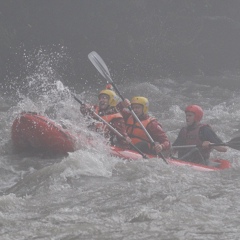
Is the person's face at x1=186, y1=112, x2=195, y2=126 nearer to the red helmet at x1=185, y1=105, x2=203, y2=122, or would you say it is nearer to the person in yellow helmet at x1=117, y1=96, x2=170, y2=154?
the red helmet at x1=185, y1=105, x2=203, y2=122

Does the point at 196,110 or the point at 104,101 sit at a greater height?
the point at 104,101

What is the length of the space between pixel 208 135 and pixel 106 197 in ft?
9.26

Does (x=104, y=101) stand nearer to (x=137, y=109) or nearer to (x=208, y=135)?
(x=137, y=109)

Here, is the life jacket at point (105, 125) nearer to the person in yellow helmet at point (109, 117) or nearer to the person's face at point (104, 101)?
the person in yellow helmet at point (109, 117)

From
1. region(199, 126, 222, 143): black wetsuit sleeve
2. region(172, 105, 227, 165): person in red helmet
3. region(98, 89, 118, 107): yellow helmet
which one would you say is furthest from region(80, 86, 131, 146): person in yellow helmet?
region(199, 126, 222, 143): black wetsuit sleeve

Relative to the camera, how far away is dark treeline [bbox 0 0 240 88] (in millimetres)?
15789

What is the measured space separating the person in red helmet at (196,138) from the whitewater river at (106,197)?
452mm

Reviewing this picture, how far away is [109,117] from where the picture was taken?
8398mm

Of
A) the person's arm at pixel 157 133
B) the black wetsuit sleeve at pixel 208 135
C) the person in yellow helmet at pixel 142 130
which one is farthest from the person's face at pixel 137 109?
the black wetsuit sleeve at pixel 208 135

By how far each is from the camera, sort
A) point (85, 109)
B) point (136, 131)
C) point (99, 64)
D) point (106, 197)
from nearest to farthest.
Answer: point (106, 197) < point (85, 109) < point (136, 131) < point (99, 64)

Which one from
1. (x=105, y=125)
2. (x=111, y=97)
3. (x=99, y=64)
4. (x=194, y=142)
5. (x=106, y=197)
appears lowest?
(x=106, y=197)

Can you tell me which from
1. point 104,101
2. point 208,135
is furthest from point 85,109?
point 208,135

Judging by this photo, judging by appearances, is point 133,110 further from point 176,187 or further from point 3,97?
point 3,97

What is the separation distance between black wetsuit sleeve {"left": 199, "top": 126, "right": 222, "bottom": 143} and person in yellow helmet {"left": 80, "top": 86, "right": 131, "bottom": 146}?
44.9 inches
